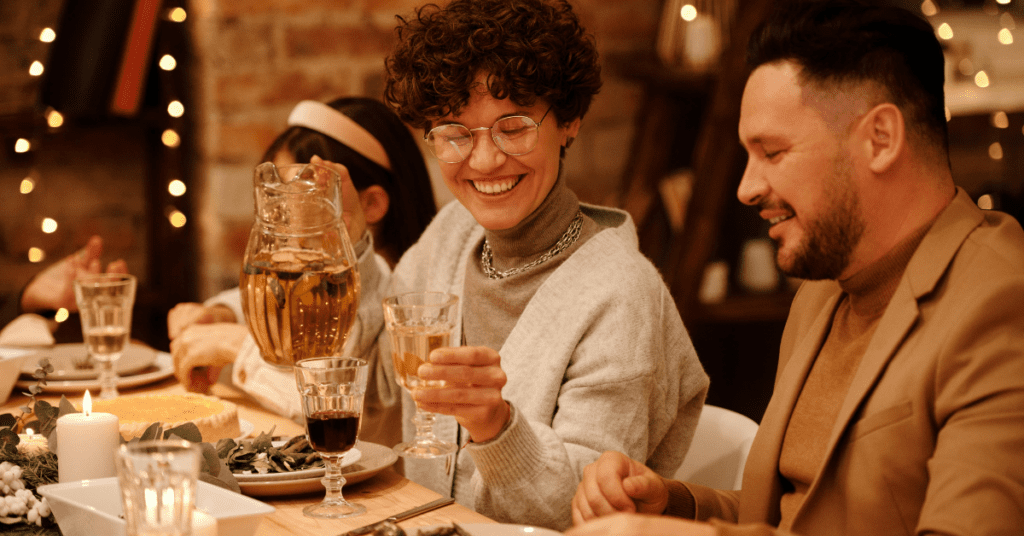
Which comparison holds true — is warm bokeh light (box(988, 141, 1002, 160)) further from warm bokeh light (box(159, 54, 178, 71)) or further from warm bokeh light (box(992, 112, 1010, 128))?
warm bokeh light (box(159, 54, 178, 71))

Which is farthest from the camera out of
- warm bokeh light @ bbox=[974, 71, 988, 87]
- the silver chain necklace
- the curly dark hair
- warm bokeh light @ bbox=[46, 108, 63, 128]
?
warm bokeh light @ bbox=[974, 71, 988, 87]

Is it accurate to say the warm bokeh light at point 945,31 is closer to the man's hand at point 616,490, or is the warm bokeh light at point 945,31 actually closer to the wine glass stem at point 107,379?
the man's hand at point 616,490

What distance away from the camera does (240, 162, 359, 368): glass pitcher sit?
134cm

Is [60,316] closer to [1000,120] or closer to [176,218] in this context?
[176,218]

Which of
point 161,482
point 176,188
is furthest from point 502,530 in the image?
point 176,188

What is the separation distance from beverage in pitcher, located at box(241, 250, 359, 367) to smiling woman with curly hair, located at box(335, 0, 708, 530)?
24 centimetres

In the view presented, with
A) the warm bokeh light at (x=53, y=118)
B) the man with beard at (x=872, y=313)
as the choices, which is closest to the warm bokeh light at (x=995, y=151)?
the man with beard at (x=872, y=313)

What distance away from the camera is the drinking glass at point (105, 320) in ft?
5.73

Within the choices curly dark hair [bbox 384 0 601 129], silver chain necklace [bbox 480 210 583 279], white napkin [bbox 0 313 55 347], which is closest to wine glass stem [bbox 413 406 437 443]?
silver chain necklace [bbox 480 210 583 279]

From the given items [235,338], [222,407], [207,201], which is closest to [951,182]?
[222,407]

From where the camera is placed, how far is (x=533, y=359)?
146 cm

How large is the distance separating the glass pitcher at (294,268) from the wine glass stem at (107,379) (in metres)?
0.55

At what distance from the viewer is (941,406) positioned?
37.2 inches

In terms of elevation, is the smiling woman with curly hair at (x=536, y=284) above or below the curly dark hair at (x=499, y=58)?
below
